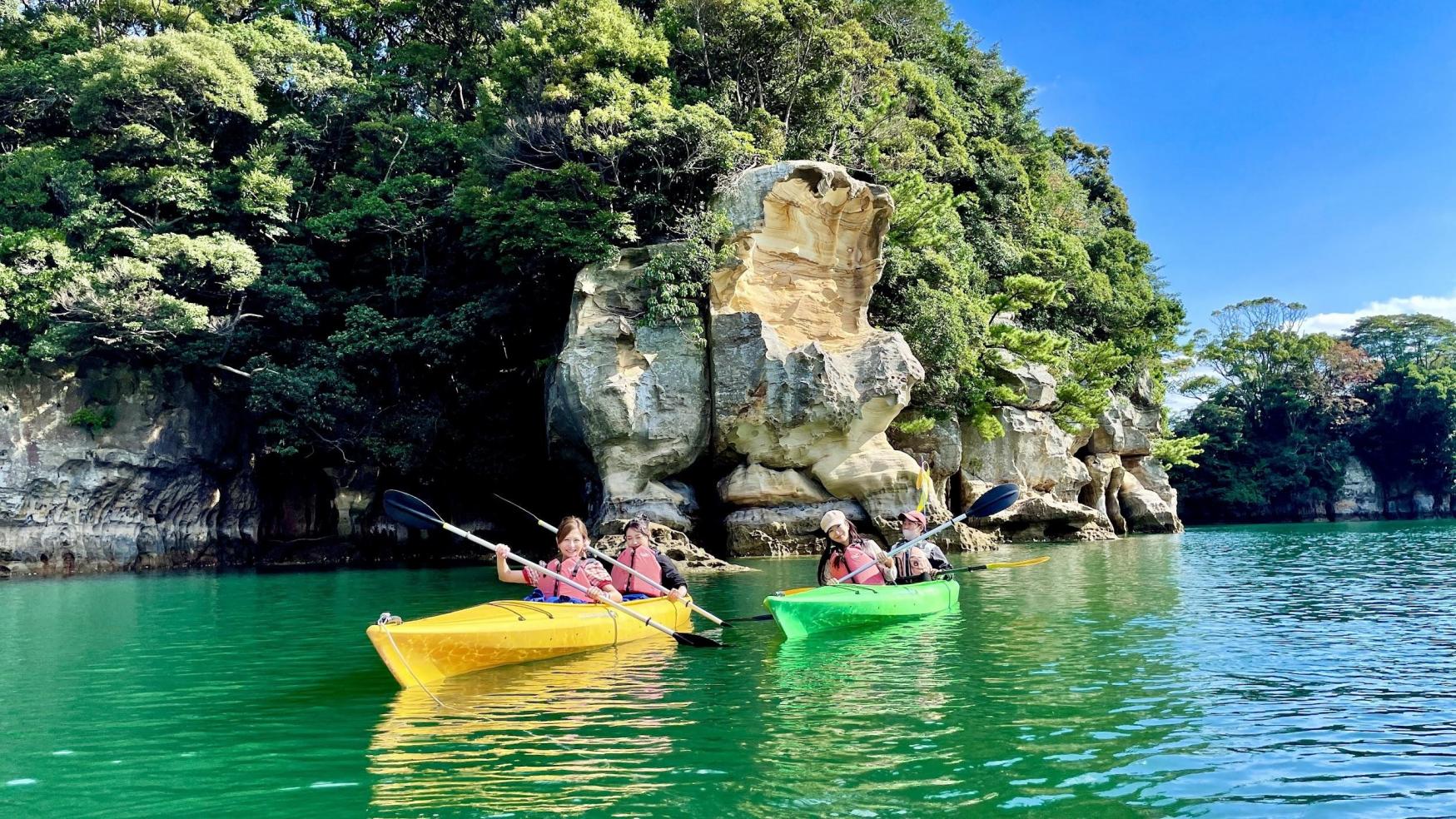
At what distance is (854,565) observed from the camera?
1053cm

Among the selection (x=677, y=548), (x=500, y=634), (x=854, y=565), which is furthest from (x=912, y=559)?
(x=677, y=548)

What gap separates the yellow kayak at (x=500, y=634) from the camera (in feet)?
22.9

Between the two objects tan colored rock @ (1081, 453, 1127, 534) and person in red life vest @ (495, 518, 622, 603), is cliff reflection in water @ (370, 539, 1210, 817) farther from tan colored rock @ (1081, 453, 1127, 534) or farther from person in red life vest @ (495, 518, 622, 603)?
tan colored rock @ (1081, 453, 1127, 534)

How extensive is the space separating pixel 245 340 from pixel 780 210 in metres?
13.4

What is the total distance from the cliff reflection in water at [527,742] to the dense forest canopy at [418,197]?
14.2m

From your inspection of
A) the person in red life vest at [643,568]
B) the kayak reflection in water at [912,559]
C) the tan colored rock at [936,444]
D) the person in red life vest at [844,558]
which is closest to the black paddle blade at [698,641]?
the person in red life vest at [643,568]

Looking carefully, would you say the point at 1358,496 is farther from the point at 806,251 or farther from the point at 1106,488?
the point at 806,251

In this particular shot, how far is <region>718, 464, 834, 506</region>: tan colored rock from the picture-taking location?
21797mm

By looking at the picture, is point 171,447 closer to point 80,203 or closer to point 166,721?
point 80,203

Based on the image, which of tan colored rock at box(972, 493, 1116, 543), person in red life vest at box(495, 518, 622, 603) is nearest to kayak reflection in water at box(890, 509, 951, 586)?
person in red life vest at box(495, 518, 622, 603)

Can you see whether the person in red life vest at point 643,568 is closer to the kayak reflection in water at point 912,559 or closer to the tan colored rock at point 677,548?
the kayak reflection in water at point 912,559

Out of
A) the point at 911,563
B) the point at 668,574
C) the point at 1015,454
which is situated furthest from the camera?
the point at 1015,454

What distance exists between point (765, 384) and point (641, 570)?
36.9 feet

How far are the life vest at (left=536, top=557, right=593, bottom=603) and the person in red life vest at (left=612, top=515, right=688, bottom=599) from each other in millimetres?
714
